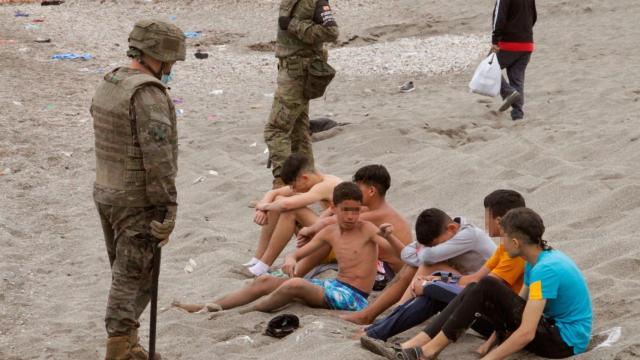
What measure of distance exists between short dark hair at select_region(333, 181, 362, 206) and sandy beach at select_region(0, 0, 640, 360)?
72 cm

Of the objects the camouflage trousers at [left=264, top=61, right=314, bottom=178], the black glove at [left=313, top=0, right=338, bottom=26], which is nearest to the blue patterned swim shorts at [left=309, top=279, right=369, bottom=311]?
the camouflage trousers at [left=264, top=61, right=314, bottom=178]

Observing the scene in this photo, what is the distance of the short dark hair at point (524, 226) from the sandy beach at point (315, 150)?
645 mm

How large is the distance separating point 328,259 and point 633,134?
12.6ft

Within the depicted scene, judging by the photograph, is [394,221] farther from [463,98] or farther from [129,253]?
[463,98]

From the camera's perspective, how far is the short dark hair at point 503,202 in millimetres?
5414

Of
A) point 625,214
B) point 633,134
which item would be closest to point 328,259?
point 625,214

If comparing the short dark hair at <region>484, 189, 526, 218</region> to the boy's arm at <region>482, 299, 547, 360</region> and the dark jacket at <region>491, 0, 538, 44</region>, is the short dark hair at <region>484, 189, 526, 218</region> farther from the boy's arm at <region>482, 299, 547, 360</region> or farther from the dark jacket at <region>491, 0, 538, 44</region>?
the dark jacket at <region>491, 0, 538, 44</region>

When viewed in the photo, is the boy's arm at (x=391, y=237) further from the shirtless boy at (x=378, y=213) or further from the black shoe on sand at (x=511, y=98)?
the black shoe on sand at (x=511, y=98)

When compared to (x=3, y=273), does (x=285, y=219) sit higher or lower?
higher

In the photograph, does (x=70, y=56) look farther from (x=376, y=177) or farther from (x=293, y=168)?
(x=376, y=177)

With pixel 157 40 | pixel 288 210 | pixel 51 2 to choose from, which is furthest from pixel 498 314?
pixel 51 2

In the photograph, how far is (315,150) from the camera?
10.6 metres

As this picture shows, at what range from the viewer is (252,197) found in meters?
9.23

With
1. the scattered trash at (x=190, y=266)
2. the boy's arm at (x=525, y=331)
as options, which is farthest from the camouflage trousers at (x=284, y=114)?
the boy's arm at (x=525, y=331)
